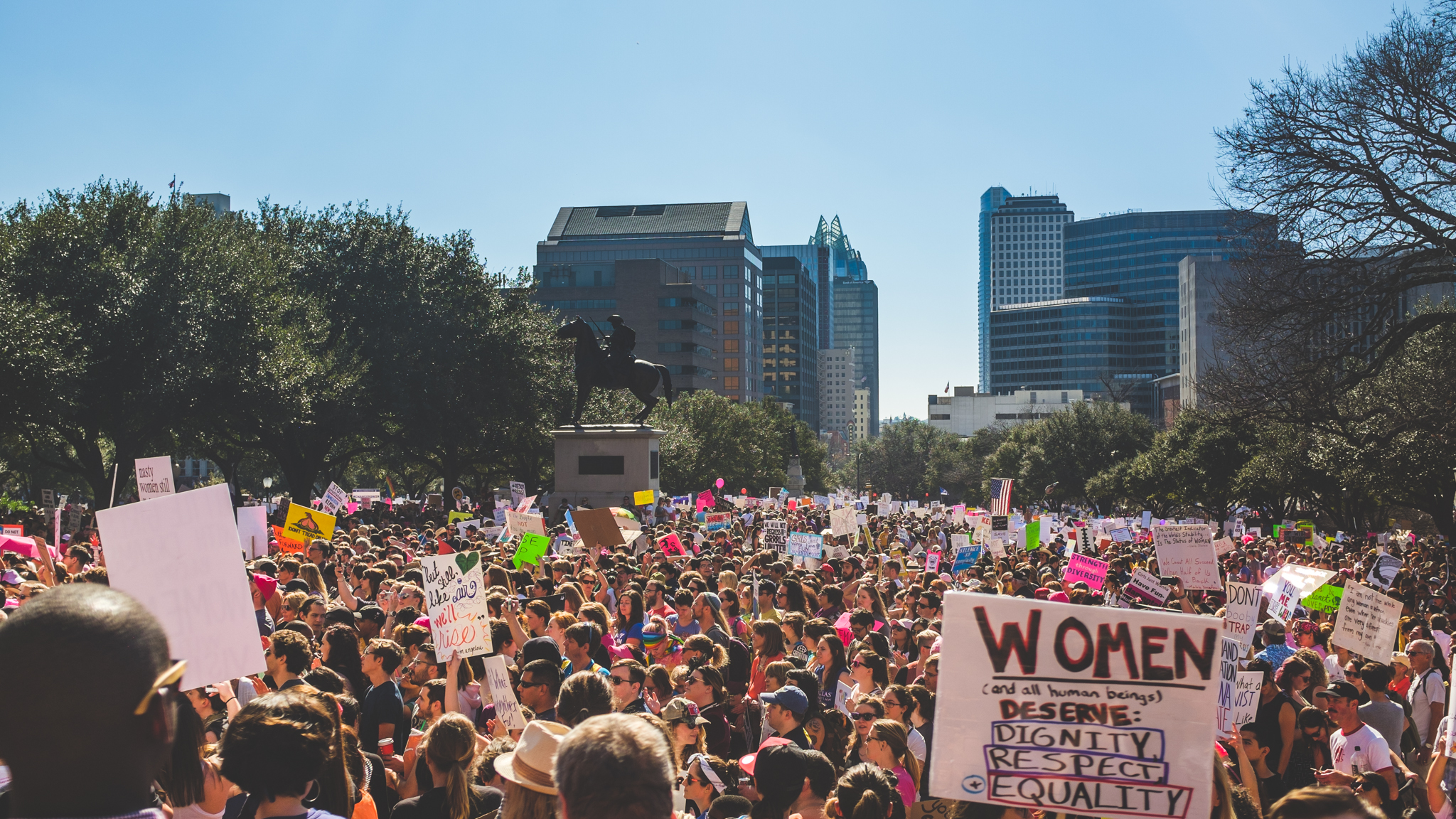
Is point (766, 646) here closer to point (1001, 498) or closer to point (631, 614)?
point (631, 614)

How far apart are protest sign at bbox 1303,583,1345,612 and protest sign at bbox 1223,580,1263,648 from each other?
483cm

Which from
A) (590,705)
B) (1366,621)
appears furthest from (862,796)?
(1366,621)

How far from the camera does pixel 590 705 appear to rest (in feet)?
18.0

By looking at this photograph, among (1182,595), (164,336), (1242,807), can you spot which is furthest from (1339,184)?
(164,336)

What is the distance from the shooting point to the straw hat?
4062 mm

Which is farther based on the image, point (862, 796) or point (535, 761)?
point (862, 796)

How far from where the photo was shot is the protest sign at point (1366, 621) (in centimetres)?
949

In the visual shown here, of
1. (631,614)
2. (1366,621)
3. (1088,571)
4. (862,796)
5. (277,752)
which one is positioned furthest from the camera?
(1088,571)

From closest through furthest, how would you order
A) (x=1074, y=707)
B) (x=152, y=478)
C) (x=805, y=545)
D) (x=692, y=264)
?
1. (x=1074, y=707)
2. (x=152, y=478)
3. (x=805, y=545)
4. (x=692, y=264)

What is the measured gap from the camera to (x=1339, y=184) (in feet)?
65.4

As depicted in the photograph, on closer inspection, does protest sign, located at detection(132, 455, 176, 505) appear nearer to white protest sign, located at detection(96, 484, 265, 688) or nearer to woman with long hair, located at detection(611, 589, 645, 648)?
woman with long hair, located at detection(611, 589, 645, 648)

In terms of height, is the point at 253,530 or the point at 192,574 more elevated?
the point at 192,574

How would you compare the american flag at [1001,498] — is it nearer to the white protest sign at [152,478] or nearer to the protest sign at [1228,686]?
the white protest sign at [152,478]

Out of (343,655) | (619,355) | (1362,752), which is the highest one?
(619,355)
